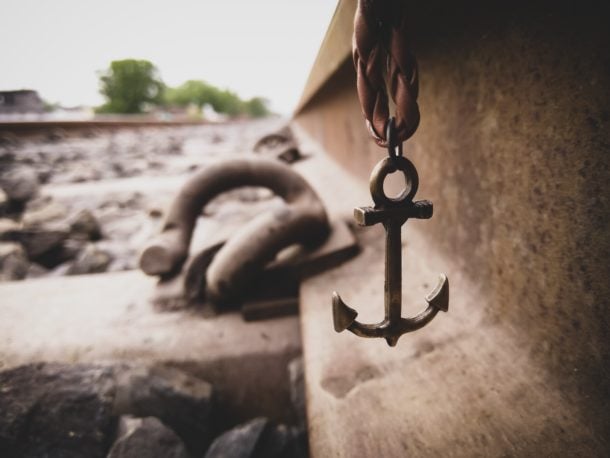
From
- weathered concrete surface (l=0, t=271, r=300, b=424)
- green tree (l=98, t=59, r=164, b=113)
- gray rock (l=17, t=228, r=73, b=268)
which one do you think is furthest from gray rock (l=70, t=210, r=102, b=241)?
green tree (l=98, t=59, r=164, b=113)

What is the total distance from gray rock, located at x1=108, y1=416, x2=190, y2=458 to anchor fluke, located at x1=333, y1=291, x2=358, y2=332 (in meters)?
0.51

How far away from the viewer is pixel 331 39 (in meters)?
1.31

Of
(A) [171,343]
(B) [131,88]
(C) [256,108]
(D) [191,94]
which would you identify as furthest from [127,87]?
(A) [171,343]

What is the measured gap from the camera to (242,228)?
47.5 inches

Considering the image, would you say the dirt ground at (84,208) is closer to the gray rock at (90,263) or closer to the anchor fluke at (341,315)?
the gray rock at (90,263)

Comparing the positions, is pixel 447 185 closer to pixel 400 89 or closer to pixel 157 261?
pixel 400 89

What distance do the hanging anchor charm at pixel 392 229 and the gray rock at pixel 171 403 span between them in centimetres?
57

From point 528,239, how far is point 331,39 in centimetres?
102

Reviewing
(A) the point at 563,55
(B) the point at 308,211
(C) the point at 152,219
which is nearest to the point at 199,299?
(B) the point at 308,211

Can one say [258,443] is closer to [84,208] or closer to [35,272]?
[35,272]

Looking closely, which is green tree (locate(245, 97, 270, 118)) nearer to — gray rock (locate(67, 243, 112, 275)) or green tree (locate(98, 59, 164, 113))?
green tree (locate(98, 59, 164, 113))

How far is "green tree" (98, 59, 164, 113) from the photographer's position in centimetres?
4169

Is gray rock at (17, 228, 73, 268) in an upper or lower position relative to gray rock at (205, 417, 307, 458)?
upper

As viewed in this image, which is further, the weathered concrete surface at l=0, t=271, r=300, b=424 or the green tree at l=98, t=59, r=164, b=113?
the green tree at l=98, t=59, r=164, b=113
